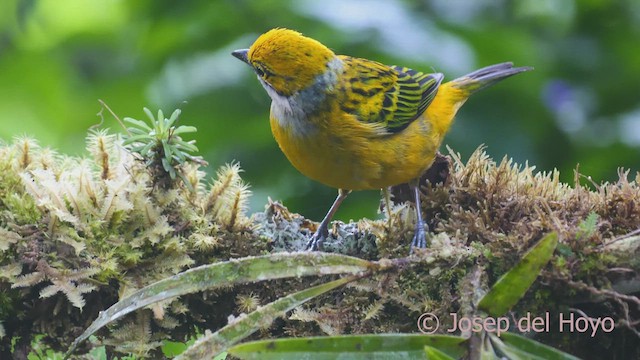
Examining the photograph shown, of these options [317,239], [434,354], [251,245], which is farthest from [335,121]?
[434,354]

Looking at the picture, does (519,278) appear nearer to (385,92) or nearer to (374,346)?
(374,346)

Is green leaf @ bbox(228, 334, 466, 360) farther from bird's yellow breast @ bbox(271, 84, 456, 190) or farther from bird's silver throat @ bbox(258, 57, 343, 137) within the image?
bird's silver throat @ bbox(258, 57, 343, 137)

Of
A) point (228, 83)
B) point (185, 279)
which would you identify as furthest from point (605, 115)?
point (185, 279)

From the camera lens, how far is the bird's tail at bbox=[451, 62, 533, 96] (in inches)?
146

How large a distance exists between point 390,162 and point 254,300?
979 mm

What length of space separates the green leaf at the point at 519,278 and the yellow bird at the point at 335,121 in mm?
990

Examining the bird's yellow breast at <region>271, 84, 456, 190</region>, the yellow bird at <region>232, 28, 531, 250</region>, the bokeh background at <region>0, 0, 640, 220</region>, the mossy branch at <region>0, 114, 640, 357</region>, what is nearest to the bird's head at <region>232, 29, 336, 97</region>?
the yellow bird at <region>232, 28, 531, 250</region>

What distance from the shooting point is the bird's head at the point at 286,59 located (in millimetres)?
2875

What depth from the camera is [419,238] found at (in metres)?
2.24

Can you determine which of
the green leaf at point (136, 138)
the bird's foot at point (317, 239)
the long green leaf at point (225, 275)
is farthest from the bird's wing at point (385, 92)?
the long green leaf at point (225, 275)

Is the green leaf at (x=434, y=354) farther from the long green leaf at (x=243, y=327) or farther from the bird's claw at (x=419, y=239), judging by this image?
the bird's claw at (x=419, y=239)

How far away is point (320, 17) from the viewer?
12.6 feet

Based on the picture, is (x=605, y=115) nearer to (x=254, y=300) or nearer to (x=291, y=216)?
(x=291, y=216)

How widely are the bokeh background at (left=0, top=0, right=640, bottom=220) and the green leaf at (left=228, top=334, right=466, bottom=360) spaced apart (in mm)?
2007
